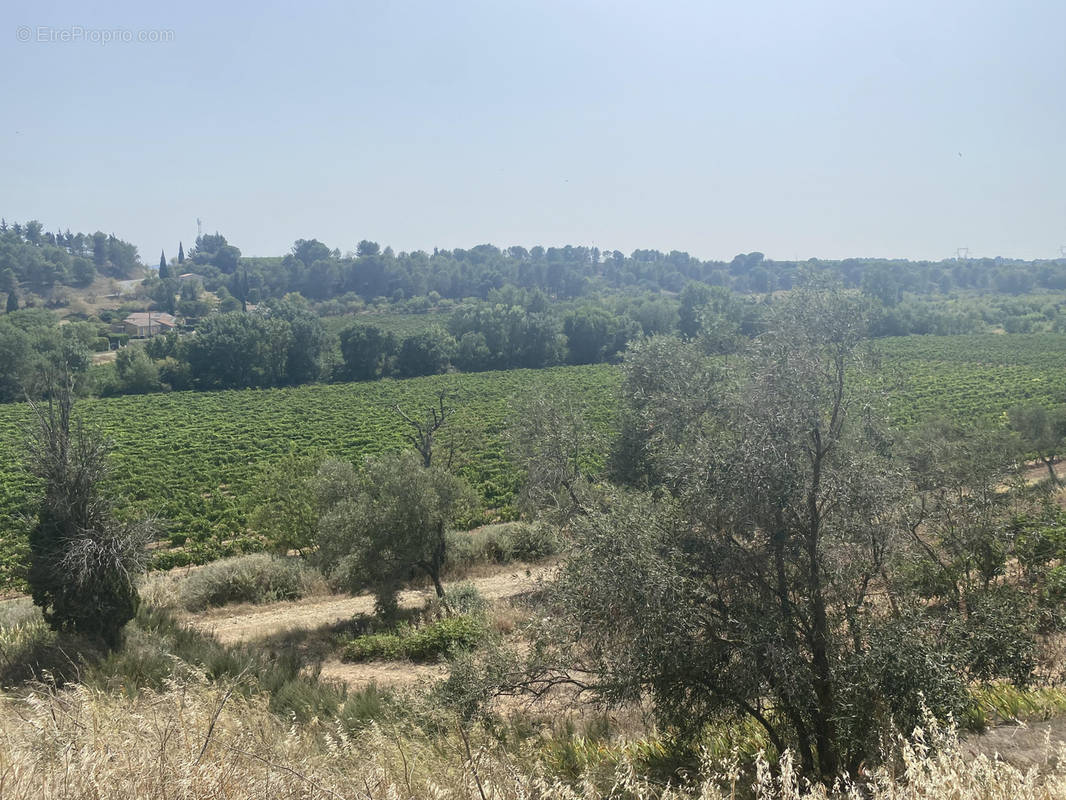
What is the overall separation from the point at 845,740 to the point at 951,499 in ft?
21.9

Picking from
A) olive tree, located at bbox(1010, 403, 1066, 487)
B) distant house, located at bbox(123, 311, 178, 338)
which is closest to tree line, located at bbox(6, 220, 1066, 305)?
distant house, located at bbox(123, 311, 178, 338)

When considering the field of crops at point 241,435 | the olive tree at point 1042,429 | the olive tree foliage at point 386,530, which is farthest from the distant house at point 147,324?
the olive tree at point 1042,429

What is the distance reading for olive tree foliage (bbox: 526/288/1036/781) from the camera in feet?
20.0

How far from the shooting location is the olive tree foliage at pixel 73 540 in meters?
11.0

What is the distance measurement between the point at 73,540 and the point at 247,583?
836 cm

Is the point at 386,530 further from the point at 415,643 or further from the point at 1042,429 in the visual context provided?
the point at 1042,429

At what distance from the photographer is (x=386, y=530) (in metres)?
16.5

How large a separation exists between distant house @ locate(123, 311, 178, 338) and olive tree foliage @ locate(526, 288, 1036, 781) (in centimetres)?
12601

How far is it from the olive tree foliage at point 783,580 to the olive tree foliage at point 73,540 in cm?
866

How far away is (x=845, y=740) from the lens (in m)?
6.11

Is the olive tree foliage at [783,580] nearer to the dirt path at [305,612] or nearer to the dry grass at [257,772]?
the dry grass at [257,772]

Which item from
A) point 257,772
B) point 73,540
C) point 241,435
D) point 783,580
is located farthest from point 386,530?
point 241,435

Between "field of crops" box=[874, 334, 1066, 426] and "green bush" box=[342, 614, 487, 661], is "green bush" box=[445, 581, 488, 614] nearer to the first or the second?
"green bush" box=[342, 614, 487, 661]

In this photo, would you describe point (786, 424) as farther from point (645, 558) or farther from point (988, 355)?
point (988, 355)
